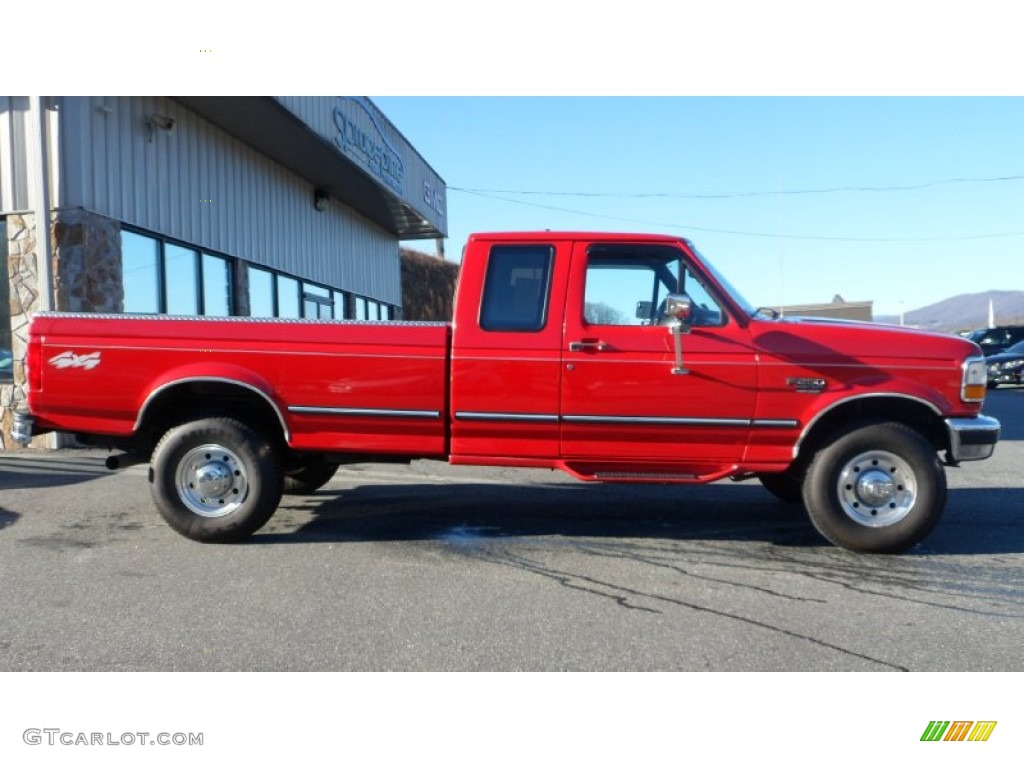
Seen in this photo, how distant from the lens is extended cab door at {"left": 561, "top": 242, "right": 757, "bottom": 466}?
5098 millimetres

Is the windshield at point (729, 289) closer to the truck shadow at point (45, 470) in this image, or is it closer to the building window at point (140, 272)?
the truck shadow at point (45, 470)

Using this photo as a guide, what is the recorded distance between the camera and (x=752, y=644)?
3.65 metres

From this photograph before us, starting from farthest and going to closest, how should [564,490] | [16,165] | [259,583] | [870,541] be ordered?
[16,165] → [564,490] → [870,541] → [259,583]

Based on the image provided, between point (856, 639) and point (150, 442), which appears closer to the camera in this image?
point (856, 639)

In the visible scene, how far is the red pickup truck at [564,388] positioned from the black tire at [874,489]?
0.04 ft

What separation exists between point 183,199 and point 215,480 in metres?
7.11

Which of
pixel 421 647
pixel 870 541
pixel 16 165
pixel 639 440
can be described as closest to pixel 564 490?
pixel 639 440

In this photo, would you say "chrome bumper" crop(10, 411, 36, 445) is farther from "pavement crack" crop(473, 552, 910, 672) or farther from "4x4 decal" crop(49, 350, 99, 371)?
"pavement crack" crop(473, 552, 910, 672)

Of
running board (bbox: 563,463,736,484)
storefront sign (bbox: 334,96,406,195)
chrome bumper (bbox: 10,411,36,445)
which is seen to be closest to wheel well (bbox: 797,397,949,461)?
running board (bbox: 563,463,736,484)

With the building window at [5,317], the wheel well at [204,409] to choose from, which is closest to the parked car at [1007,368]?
the wheel well at [204,409]

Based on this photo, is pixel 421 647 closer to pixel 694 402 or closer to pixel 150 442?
pixel 694 402

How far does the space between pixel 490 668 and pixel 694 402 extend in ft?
7.79

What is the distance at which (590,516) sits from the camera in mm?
6184
